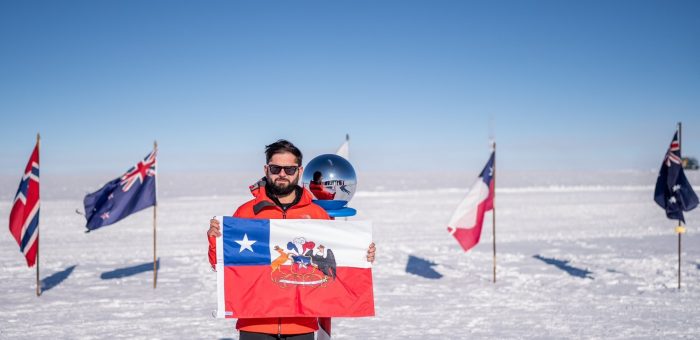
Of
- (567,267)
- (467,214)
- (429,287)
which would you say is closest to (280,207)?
(467,214)

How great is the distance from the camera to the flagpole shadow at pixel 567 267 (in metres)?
10.6

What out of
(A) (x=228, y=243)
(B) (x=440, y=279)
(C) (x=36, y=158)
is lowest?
(B) (x=440, y=279)

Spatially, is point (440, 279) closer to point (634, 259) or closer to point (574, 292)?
point (574, 292)

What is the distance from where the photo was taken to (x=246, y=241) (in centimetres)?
361

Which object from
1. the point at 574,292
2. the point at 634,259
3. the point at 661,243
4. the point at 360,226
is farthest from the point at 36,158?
the point at 661,243

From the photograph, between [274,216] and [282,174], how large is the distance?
1.28 feet

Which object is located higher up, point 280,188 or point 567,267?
point 280,188

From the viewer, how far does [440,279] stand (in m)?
10.5

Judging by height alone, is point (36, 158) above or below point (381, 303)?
above

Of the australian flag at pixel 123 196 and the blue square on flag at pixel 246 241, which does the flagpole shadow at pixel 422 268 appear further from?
the blue square on flag at pixel 246 241

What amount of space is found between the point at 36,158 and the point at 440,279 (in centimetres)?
820

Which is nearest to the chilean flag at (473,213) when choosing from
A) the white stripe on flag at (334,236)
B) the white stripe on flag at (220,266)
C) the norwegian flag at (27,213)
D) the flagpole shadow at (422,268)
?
the flagpole shadow at (422,268)

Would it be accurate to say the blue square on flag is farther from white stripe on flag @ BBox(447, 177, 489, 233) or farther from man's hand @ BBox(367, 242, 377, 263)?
white stripe on flag @ BBox(447, 177, 489, 233)

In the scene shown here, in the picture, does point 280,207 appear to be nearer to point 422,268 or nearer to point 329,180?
point 329,180
